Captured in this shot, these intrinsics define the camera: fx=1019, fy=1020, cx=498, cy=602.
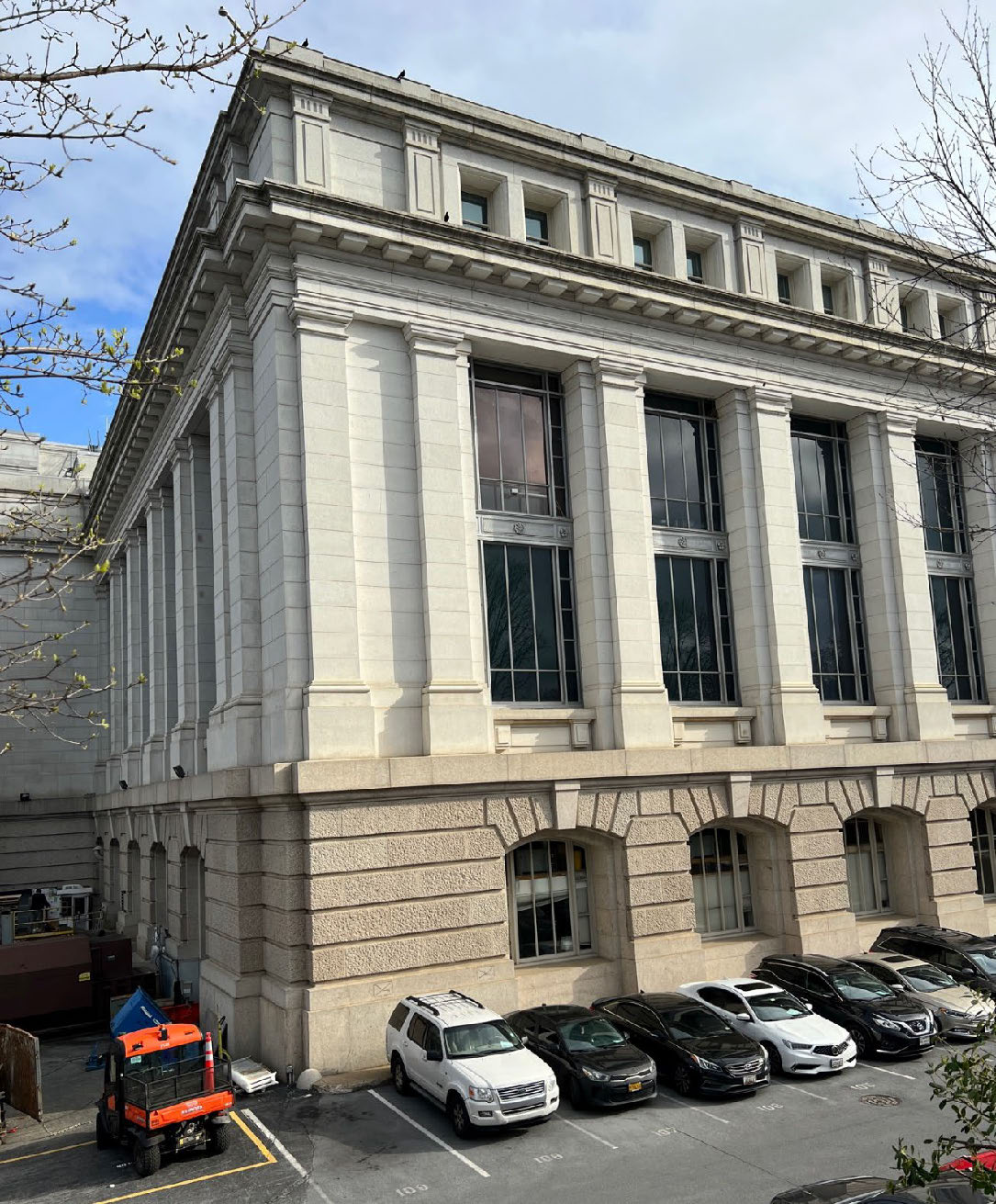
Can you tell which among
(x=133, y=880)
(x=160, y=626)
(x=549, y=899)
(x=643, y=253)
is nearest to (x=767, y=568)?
(x=643, y=253)

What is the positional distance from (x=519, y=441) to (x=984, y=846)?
1953 cm

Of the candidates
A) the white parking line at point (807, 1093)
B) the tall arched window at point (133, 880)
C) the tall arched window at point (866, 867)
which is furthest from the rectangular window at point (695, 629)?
the tall arched window at point (133, 880)

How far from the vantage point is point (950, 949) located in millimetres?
23516

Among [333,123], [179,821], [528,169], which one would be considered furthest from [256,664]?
[528,169]

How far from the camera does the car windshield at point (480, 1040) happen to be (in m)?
16.7

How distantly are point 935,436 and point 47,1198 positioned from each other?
102ft

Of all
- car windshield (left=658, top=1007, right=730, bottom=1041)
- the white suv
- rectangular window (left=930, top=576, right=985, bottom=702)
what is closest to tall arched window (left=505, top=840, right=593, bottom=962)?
the white suv

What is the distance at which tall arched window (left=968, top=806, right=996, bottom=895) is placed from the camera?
3144cm

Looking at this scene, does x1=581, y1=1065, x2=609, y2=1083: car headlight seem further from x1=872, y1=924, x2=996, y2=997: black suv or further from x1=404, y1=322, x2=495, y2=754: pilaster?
x1=872, y1=924, x2=996, y2=997: black suv

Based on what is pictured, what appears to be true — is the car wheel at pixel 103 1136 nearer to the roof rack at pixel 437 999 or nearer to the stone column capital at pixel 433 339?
the roof rack at pixel 437 999

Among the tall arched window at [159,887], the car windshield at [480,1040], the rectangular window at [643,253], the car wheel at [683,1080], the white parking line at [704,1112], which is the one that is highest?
the rectangular window at [643,253]

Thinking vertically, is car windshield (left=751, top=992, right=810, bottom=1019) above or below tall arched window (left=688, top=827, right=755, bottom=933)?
below

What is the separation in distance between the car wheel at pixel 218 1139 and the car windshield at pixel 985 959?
16227 mm

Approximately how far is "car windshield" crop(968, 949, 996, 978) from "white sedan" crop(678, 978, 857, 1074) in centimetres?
484
